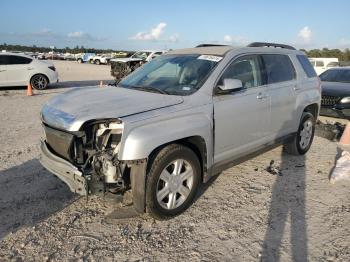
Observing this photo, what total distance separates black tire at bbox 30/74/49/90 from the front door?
12.8 m

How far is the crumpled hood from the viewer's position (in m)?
3.69

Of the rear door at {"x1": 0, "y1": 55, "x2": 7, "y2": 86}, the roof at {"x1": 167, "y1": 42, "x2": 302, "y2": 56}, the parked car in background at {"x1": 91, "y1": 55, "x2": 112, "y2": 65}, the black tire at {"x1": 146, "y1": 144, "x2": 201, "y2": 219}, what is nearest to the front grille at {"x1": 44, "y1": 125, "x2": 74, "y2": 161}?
the black tire at {"x1": 146, "y1": 144, "x2": 201, "y2": 219}

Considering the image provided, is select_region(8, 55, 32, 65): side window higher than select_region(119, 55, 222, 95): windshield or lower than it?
higher

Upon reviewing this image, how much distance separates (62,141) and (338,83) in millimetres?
9306

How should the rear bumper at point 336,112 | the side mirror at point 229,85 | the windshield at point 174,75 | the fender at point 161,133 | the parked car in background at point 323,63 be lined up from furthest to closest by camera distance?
the parked car in background at point 323,63, the rear bumper at point 336,112, the windshield at point 174,75, the side mirror at point 229,85, the fender at point 161,133

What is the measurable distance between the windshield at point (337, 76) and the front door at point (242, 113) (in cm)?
701

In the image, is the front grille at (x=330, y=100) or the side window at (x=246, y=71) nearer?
the side window at (x=246, y=71)

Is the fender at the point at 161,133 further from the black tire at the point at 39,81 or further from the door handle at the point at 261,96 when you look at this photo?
the black tire at the point at 39,81

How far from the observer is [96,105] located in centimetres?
394

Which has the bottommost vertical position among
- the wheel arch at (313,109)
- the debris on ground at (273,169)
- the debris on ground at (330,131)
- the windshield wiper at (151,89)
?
the debris on ground at (273,169)

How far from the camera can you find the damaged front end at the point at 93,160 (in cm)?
373

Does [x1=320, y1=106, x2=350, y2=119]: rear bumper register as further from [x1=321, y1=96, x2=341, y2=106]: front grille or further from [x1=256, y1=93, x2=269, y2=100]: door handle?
[x1=256, y1=93, x2=269, y2=100]: door handle

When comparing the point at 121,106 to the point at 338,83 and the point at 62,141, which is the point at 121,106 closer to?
the point at 62,141

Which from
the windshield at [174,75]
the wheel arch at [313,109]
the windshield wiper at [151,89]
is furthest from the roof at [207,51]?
the wheel arch at [313,109]
